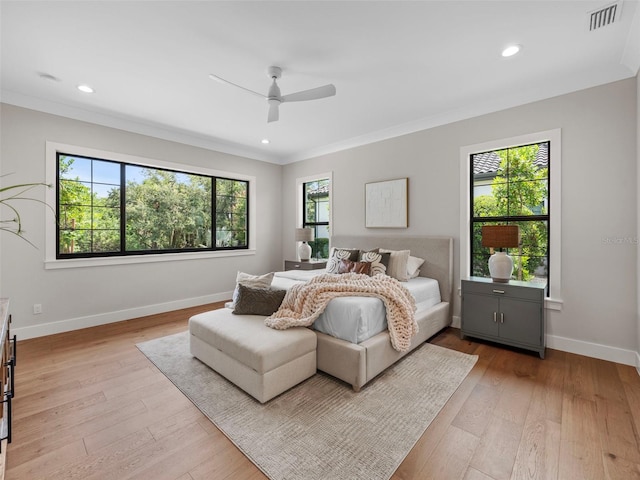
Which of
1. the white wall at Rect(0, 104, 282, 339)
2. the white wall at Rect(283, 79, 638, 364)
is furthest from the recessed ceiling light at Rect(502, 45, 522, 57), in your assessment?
the white wall at Rect(0, 104, 282, 339)

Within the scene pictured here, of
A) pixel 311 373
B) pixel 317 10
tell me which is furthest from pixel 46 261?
pixel 317 10

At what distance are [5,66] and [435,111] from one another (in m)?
4.43

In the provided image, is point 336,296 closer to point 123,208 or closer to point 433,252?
point 433,252

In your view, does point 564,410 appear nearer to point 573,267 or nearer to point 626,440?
point 626,440

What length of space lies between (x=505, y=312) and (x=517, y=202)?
128 centimetres

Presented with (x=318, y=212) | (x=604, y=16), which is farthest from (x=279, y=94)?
(x=318, y=212)

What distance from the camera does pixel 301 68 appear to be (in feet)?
8.93

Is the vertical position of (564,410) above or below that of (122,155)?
below

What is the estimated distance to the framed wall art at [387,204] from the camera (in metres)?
4.19

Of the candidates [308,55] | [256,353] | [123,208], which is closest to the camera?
[256,353]

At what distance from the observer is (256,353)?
2.11m

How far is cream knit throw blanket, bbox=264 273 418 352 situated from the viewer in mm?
2545

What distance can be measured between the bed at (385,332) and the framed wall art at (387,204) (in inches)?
8.7

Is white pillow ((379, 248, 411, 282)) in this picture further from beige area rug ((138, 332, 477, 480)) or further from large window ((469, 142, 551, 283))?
beige area rug ((138, 332, 477, 480))
